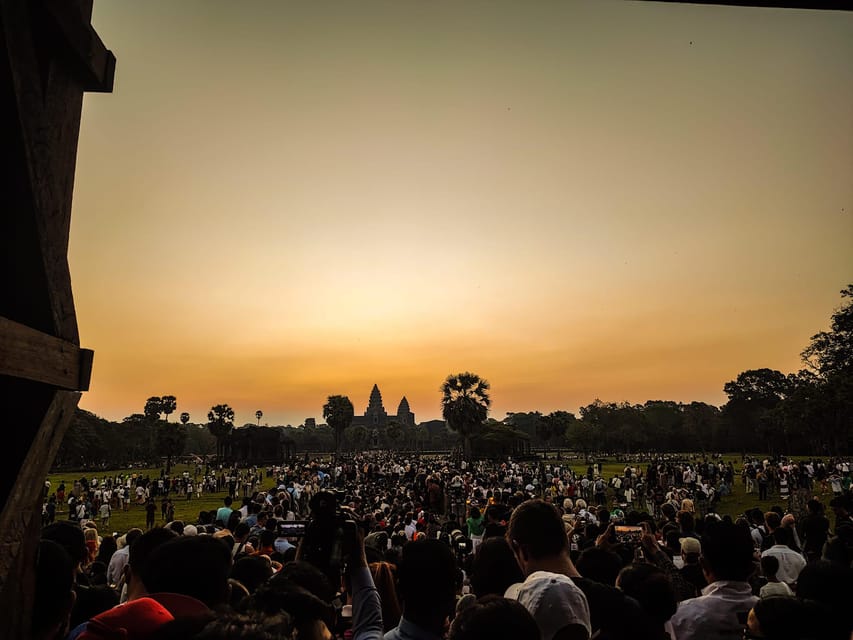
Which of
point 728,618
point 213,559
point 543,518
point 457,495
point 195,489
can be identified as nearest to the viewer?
point 213,559

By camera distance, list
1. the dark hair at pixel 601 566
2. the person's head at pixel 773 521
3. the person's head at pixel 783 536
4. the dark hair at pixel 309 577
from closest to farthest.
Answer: the dark hair at pixel 309 577 < the dark hair at pixel 601 566 < the person's head at pixel 783 536 < the person's head at pixel 773 521

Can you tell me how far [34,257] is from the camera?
9.01ft

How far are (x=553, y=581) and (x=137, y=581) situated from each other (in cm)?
287

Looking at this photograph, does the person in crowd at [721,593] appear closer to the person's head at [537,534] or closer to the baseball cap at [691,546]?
the person's head at [537,534]

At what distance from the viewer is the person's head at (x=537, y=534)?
336 cm

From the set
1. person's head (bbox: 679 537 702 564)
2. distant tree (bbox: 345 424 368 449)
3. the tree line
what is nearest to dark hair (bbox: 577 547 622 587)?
person's head (bbox: 679 537 702 564)

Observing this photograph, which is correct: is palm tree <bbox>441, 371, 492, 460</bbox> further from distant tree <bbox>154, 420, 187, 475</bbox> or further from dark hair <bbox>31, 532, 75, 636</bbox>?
dark hair <bbox>31, 532, 75, 636</bbox>

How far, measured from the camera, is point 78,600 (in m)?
3.87

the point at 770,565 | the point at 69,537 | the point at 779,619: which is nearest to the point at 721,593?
A: the point at 779,619

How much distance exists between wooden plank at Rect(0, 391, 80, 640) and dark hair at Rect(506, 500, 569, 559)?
8.78ft


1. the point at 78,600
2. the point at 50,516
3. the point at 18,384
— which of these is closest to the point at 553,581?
the point at 18,384

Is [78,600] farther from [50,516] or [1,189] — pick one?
[50,516]

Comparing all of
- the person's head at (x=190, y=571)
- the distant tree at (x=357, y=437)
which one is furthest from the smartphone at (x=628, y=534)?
the distant tree at (x=357, y=437)

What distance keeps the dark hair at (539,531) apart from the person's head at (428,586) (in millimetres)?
645
